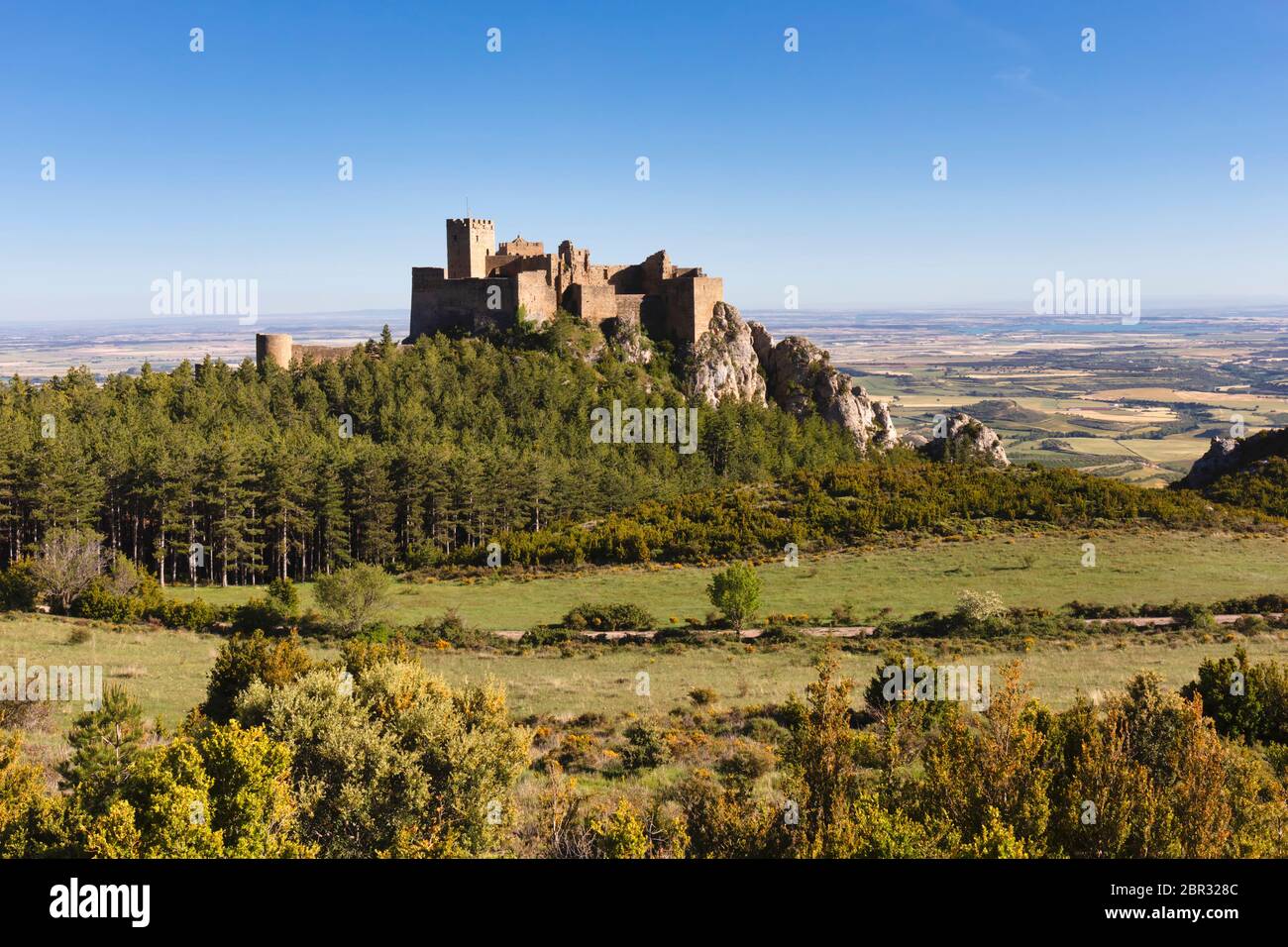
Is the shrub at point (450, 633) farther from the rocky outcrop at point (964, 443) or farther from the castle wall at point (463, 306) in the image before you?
the rocky outcrop at point (964, 443)

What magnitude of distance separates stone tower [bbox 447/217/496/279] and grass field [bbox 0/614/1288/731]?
52033mm

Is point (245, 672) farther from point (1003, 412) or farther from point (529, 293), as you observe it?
point (1003, 412)

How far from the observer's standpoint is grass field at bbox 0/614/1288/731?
23.6 m

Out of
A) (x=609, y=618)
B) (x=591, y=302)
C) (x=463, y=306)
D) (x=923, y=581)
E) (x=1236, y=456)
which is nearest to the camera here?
(x=609, y=618)

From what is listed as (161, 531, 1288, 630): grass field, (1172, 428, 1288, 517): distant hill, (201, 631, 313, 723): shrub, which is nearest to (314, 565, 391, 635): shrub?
(161, 531, 1288, 630): grass field

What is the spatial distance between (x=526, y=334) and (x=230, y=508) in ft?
108

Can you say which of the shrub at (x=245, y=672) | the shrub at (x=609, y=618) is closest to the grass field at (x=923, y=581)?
the shrub at (x=609, y=618)

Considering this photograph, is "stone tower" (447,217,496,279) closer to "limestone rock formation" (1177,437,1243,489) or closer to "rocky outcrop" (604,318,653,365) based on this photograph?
"rocky outcrop" (604,318,653,365)

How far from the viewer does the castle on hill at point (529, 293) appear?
254 feet

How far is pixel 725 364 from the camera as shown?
82438 mm

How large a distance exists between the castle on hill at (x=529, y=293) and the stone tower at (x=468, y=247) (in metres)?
0.09

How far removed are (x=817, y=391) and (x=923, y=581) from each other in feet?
147

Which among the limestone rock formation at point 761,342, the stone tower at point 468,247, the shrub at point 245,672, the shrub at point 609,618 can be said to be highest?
the stone tower at point 468,247

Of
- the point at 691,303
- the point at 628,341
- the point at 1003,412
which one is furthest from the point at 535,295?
the point at 1003,412
